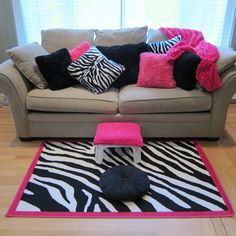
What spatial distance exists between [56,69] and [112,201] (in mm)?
1307

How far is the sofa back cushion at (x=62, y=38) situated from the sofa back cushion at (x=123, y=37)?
0.46ft

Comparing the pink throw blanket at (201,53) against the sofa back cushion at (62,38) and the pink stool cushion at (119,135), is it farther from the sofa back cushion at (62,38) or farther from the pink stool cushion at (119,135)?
the sofa back cushion at (62,38)

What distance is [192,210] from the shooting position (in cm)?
165

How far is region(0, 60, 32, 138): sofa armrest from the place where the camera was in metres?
2.19

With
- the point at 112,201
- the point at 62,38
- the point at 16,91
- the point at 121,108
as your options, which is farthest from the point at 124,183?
the point at 62,38

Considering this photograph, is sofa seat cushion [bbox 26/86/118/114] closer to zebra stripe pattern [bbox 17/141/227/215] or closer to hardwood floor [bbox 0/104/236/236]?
zebra stripe pattern [bbox 17/141/227/215]

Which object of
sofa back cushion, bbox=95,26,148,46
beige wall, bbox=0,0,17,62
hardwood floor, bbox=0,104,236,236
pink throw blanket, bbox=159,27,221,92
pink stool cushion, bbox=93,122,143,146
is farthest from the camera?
beige wall, bbox=0,0,17,62

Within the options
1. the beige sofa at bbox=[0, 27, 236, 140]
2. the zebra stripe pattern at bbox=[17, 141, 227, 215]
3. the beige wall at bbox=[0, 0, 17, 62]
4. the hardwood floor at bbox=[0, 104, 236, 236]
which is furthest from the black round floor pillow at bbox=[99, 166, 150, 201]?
the beige wall at bbox=[0, 0, 17, 62]

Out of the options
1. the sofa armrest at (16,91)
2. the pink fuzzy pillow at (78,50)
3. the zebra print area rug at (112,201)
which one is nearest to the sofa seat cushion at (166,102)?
the zebra print area rug at (112,201)

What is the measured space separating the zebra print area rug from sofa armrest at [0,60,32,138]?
0.28 metres

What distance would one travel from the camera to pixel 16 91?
87.5 inches

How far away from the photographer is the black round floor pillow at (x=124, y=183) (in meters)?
1.69

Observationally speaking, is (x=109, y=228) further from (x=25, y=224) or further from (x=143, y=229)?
(x=25, y=224)

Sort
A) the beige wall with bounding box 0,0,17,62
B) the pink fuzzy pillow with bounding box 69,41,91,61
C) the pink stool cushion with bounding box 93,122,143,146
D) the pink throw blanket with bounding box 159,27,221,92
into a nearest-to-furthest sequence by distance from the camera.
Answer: the pink stool cushion with bounding box 93,122,143,146 → the pink throw blanket with bounding box 159,27,221,92 → the pink fuzzy pillow with bounding box 69,41,91,61 → the beige wall with bounding box 0,0,17,62
